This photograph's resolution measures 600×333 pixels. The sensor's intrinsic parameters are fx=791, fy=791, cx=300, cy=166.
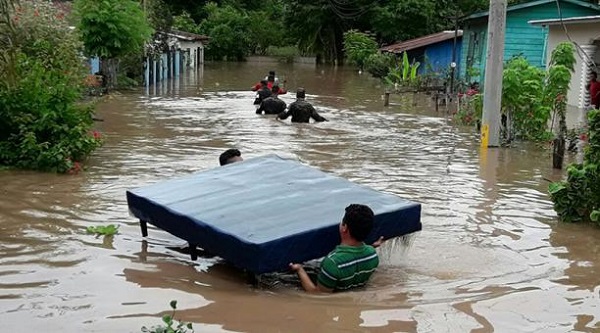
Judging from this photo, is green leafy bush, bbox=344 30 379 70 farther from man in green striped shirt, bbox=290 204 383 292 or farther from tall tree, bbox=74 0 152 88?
man in green striped shirt, bbox=290 204 383 292

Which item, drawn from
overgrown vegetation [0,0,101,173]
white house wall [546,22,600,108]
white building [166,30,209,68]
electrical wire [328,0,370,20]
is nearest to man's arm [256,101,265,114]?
overgrown vegetation [0,0,101,173]

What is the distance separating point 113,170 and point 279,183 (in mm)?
5819

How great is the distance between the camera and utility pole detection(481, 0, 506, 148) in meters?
15.9

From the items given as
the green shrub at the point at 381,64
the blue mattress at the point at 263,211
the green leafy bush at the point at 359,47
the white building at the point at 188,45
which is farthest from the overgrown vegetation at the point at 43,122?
the green leafy bush at the point at 359,47

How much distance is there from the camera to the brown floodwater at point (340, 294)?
5992 millimetres

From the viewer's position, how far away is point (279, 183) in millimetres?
7863

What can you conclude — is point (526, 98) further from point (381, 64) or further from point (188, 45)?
point (188, 45)

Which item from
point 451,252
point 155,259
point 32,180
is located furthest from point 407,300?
point 32,180

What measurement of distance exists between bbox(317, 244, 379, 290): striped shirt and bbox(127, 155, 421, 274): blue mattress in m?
0.18

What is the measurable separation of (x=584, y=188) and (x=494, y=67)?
264 inches

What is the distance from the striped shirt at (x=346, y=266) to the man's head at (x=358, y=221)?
0.14 metres

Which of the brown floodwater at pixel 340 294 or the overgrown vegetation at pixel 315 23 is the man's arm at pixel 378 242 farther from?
the overgrown vegetation at pixel 315 23

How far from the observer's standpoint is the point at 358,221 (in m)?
6.43

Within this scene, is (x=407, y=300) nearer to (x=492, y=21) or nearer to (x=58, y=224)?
(x=58, y=224)
